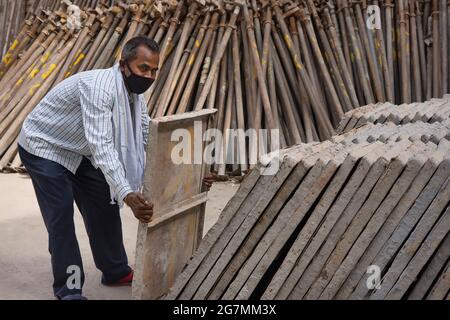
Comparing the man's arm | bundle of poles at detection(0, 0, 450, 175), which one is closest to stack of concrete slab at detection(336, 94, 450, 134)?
bundle of poles at detection(0, 0, 450, 175)

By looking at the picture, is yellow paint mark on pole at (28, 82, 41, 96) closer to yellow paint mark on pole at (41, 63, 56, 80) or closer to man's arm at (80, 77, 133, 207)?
yellow paint mark on pole at (41, 63, 56, 80)

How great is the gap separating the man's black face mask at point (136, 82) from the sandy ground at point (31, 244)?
1.29 metres

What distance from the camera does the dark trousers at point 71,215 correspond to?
12.4 ft

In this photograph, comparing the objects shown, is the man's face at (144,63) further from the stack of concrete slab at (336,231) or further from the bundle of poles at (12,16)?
the bundle of poles at (12,16)

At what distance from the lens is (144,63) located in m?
3.55


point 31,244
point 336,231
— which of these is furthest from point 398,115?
point 31,244

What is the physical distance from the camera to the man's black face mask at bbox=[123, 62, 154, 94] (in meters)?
3.57

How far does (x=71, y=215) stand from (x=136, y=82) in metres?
0.83

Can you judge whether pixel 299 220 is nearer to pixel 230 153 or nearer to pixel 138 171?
pixel 138 171

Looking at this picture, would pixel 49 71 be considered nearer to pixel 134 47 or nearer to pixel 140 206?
pixel 134 47

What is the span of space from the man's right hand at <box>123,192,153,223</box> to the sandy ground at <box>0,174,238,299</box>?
1.04 metres
